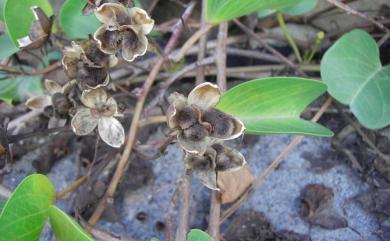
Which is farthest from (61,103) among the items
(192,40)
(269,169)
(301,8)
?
(301,8)

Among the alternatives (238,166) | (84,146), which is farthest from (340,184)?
(84,146)

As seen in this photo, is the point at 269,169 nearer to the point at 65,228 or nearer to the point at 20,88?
the point at 65,228

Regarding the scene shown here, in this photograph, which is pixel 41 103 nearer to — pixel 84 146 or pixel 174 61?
pixel 84 146

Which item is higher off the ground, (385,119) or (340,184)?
(385,119)

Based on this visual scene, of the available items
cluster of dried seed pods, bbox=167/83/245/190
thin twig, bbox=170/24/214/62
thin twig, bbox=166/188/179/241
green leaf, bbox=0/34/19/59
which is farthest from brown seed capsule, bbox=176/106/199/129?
green leaf, bbox=0/34/19/59

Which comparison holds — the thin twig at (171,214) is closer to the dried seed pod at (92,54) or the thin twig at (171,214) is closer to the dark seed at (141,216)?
the dark seed at (141,216)

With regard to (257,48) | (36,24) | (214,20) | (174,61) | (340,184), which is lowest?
(340,184)
